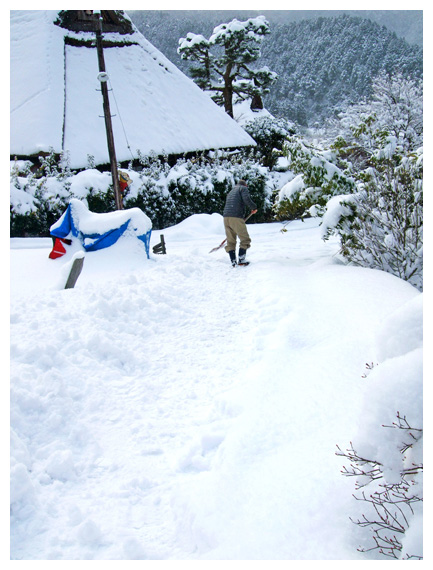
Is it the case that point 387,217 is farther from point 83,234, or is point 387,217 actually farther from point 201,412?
point 83,234

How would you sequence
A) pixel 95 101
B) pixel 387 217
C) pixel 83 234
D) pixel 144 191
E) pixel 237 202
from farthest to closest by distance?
pixel 95 101 → pixel 144 191 → pixel 83 234 → pixel 237 202 → pixel 387 217

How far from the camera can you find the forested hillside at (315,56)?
143ft

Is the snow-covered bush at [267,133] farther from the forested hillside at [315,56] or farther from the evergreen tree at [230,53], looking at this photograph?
the forested hillside at [315,56]

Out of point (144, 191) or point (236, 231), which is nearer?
point (236, 231)

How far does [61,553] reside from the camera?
79.8 inches

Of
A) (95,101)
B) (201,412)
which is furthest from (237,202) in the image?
(95,101)

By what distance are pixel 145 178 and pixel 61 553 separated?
11.5 meters

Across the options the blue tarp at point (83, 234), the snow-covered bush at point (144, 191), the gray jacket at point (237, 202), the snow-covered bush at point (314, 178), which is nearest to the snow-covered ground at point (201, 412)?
the blue tarp at point (83, 234)

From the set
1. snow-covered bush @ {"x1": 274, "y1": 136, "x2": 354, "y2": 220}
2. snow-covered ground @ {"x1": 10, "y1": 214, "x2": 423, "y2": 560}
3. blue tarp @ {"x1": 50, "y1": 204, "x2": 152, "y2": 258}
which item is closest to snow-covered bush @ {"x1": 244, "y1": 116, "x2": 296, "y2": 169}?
snow-covered bush @ {"x1": 274, "y1": 136, "x2": 354, "y2": 220}

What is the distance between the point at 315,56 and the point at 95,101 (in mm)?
40547

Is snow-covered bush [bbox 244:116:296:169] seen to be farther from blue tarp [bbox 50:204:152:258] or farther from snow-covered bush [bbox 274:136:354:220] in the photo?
blue tarp [bbox 50:204:152:258]

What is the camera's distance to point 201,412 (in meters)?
3.25

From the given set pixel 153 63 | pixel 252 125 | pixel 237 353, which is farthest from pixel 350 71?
pixel 237 353

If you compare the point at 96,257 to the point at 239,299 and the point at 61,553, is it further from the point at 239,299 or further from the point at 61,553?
the point at 61,553
